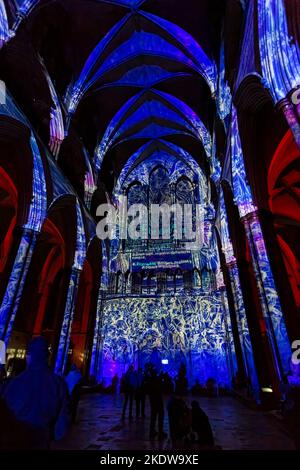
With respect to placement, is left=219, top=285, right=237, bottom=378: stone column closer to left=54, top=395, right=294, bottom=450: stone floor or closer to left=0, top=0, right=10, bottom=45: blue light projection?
left=54, top=395, right=294, bottom=450: stone floor

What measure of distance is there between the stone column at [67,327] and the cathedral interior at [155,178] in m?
0.05

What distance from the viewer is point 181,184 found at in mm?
20922

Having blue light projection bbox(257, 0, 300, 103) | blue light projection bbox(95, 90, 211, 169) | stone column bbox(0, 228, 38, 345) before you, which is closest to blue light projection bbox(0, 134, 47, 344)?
stone column bbox(0, 228, 38, 345)

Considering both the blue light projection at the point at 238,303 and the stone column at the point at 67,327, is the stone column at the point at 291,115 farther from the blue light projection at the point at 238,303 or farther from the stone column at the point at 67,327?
the stone column at the point at 67,327

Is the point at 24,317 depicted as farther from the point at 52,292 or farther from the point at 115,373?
the point at 115,373

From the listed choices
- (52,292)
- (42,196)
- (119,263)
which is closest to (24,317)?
(52,292)

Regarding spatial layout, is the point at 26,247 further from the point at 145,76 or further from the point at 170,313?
the point at 145,76

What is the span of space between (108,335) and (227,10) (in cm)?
1717

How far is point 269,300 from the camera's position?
707 cm

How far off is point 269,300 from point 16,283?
8.00 m

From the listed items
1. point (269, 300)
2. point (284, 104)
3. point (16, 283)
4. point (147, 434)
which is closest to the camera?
point (147, 434)

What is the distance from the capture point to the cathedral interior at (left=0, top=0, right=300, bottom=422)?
7.92 metres

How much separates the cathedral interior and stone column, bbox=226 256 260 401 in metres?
0.07

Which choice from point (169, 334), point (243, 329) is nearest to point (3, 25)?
point (243, 329)
